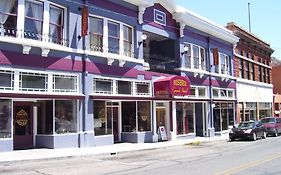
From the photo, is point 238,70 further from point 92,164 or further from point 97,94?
point 92,164

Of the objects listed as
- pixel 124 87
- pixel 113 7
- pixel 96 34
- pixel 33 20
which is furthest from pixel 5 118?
pixel 113 7

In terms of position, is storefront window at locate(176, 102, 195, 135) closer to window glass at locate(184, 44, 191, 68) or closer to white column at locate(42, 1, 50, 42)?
window glass at locate(184, 44, 191, 68)

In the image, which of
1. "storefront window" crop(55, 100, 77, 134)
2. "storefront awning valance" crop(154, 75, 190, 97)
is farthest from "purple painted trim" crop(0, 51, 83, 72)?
"storefront awning valance" crop(154, 75, 190, 97)

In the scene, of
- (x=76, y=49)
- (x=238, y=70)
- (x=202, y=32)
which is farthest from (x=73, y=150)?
(x=238, y=70)

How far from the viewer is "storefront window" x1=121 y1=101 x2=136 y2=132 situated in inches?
997

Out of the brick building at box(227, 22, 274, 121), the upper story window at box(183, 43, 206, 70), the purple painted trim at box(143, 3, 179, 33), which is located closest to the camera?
the purple painted trim at box(143, 3, 179, 33)

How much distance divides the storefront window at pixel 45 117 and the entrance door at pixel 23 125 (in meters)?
0.44

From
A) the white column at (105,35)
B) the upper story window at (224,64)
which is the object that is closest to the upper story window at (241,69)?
the upper story window at (224,64)

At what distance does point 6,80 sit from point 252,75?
32962 mm

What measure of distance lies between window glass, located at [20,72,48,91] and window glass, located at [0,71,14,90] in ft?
1.79

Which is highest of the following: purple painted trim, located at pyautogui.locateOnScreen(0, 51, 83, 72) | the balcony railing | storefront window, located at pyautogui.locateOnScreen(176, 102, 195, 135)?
the balcony railing

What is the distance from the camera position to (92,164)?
1570 cm

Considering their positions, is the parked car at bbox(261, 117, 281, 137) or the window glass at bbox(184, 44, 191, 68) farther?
the parked car at bbox(261, 117, 281, 137)

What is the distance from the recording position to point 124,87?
24562mm
